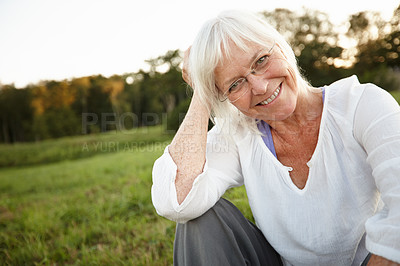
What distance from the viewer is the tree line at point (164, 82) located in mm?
13031

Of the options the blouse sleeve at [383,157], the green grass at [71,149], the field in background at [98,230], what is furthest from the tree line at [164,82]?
the blouse sleeve at [383,157]

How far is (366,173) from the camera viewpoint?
1.33m

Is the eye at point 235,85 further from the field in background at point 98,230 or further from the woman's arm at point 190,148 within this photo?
the field in background at point 98,230

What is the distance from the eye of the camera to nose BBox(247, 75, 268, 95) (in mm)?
1479

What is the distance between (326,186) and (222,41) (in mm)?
939

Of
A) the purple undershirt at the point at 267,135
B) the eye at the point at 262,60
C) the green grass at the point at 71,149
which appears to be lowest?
the green grass at the point at 71,149

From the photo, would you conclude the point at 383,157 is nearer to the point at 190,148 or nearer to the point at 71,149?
the point at 190,148

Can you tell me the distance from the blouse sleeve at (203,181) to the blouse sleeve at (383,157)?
705 millimetres

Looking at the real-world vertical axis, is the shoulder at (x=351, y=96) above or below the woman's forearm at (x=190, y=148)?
above

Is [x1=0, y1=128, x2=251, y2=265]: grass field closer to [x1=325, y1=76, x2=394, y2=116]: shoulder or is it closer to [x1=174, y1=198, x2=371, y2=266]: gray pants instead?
[x1=174, y1=198, x2=371, y2=266]: gray pants

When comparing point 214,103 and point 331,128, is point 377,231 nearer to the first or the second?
point 331,128

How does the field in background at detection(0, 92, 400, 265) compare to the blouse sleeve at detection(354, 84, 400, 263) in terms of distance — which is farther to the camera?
the field in background at detection(0, 92, 400, 265)

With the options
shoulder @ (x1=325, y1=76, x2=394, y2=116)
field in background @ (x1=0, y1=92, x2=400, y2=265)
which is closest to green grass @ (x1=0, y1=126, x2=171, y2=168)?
field in background @ (x1=0, y1=92, x2=400, y2=265)

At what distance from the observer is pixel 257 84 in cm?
149
